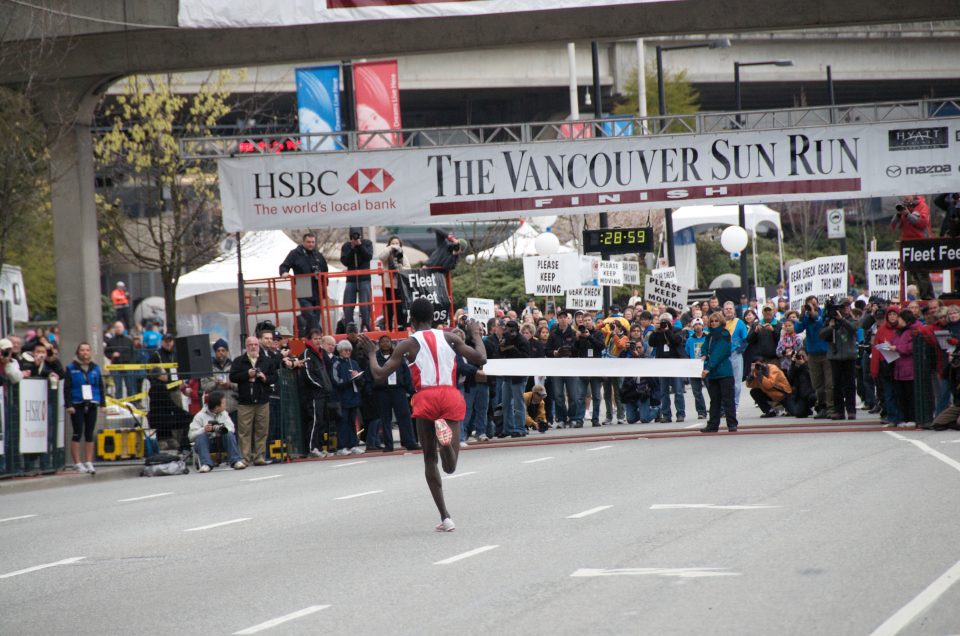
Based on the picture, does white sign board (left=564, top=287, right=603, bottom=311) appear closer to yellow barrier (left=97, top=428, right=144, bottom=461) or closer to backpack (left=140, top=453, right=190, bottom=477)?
yellow barrier (left=97, top=428, right=144, bottom=461)

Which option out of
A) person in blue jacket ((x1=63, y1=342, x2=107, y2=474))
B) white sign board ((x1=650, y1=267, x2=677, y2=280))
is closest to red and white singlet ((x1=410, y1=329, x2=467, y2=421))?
person in blue jacket ((x1=63, y1=342, x2=107, y2=474))

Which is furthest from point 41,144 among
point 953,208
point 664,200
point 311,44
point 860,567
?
point 860,567

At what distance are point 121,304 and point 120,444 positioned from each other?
87.8ft

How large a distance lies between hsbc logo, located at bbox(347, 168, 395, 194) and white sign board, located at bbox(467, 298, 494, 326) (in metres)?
6.96

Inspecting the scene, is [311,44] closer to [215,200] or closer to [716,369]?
[716,369]

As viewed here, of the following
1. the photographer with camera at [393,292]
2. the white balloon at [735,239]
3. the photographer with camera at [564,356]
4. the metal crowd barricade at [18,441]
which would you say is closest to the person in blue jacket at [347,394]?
the photographer with camera at [393,292]

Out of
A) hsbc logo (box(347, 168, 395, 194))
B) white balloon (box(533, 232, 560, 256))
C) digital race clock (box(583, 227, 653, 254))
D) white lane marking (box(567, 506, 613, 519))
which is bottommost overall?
white lane marking (box(567, 506, 613, 519))

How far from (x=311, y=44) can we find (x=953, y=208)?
10.7 meters

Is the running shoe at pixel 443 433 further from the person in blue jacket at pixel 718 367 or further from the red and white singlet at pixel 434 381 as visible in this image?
the person in blue jacket at pixel 718 367

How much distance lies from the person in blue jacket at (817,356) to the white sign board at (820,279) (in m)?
5.14

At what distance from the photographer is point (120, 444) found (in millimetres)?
21688

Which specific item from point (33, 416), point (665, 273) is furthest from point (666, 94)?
point (33, 416)

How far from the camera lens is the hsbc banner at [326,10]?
2052cm

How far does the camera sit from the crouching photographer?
20.5m
